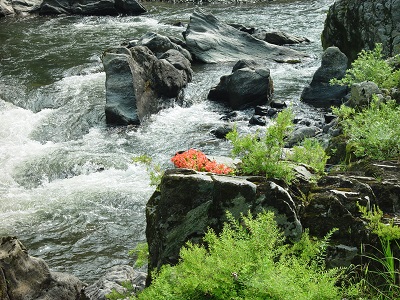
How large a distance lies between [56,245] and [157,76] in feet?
29.0

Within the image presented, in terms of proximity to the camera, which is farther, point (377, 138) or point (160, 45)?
point (160, 45)

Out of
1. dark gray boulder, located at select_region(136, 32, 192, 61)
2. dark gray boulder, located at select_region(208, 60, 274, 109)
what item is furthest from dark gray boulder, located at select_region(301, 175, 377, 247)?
dark gray boulder, located at select_region(136, 32, 192, 61)

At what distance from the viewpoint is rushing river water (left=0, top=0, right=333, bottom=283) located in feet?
34.7

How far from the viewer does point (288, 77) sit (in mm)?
20016

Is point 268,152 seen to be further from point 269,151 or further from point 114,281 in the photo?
point 114,281

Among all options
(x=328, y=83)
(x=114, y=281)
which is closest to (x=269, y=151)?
(x=114, y=281)

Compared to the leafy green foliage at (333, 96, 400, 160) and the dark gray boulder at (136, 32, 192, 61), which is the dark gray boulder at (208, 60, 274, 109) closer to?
the dark gray boulder at (136, 32, 192, 61)

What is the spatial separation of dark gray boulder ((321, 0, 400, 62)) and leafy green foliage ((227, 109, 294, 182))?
10097mm

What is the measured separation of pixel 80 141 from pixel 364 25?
9366 millimetres

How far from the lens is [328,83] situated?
1733 centimetres

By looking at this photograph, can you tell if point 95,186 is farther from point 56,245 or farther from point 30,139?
point 30,139

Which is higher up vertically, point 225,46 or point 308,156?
Result: point 308,156

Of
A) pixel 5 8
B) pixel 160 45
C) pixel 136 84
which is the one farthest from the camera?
pixel 5 8

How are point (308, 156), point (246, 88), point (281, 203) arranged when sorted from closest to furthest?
point (281, 203), point (308, 156), point (246, 88)
